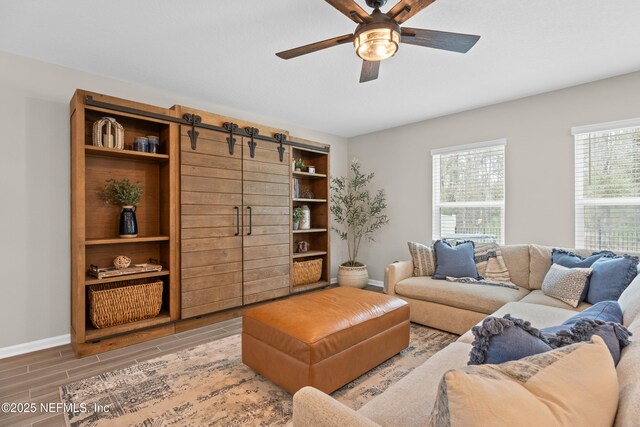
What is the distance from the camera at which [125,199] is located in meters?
3.00

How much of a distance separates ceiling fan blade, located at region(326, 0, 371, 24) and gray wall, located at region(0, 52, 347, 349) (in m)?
2.74

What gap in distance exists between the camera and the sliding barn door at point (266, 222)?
3725mm

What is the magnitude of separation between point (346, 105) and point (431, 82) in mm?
1101

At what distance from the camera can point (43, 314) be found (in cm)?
282

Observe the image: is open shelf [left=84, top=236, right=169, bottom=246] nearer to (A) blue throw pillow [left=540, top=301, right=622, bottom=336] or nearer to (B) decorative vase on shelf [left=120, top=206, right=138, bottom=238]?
(B) decorative vase on shelf [left=120, top=206, right=138, bottom=238]

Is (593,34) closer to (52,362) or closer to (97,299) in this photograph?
(97,299)

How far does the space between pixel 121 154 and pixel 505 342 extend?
11.2 ft

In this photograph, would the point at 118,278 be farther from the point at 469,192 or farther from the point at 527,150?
the point at 527,150

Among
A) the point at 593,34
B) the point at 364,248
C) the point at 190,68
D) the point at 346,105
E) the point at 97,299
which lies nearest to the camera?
the point at 593,34

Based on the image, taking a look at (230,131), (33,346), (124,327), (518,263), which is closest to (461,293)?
(518,263)

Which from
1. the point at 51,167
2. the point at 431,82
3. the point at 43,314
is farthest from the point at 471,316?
the point at 51,167

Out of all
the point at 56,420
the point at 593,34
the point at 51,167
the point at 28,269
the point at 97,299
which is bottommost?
the point at 56,420

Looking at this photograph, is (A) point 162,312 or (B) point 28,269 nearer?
(B) point 28,269

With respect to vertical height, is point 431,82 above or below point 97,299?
above
